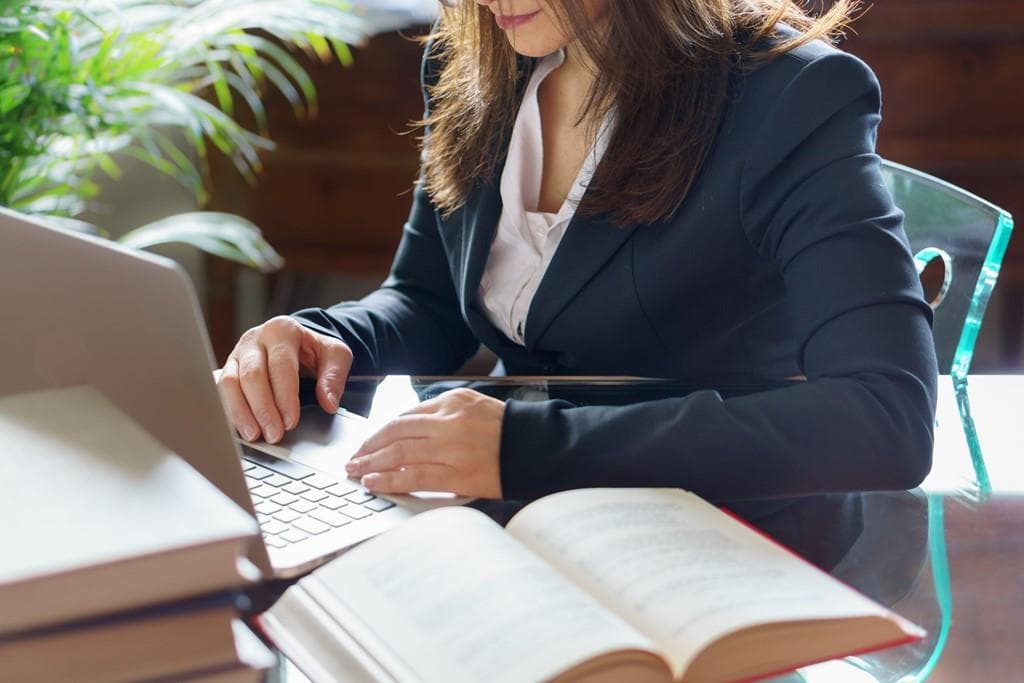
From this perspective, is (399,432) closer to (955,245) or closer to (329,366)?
(329,366)

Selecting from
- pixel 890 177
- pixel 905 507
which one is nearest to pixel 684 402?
pixel 905 507

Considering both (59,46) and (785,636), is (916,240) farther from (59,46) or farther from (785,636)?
(59,46)

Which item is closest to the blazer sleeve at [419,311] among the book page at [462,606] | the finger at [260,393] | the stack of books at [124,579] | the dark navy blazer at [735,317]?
the dark navy blazer at [735,317]

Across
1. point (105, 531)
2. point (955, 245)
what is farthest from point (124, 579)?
point (955, 245)

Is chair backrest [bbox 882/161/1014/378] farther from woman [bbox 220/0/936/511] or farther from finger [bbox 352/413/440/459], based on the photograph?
finger [bbox 352/413/440/459]

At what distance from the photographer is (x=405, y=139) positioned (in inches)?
110

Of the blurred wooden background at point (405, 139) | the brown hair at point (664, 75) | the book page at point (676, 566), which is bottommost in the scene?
the blurred wooden background at point (405, 139)

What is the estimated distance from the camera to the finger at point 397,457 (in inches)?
34.2

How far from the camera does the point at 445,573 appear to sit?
631 mm

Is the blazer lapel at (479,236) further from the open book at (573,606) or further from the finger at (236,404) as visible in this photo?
the open book at (573,606)

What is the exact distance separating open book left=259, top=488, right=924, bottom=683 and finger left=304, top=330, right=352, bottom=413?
1.27ft

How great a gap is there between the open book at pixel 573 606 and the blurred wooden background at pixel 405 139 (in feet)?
6.64

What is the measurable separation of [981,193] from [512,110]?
1.76m

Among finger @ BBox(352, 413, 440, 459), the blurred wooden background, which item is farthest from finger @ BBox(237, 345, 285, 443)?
the blurred wooden background
